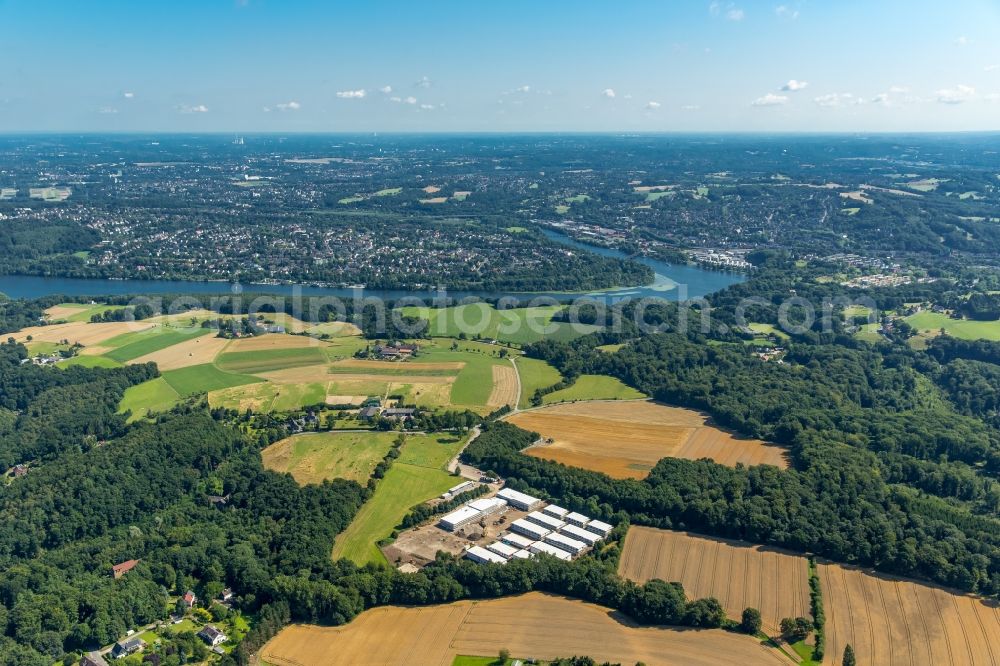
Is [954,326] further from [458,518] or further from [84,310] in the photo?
[84,310]

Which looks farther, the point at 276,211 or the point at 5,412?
the point at 276,211

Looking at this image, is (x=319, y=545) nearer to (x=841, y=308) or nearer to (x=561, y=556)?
(x=561, y=556)

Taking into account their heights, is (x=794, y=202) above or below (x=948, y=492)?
above

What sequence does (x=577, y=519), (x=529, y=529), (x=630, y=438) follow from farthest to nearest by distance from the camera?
1. (x=630, y=438)
2. (x=577, y=519)
3. (x=529, y=529)

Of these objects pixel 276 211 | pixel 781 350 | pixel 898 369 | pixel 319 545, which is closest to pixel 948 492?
pixel 898 369

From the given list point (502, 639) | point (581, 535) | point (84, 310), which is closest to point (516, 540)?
point (581, 535)

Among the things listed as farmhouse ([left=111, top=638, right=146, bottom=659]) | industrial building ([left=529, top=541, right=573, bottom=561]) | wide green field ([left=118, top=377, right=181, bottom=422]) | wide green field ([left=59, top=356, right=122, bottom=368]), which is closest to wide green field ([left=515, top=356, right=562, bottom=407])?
industrial building ([left=529, top=541, right=573, bottom=561])

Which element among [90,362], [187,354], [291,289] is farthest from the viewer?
[291,289]
